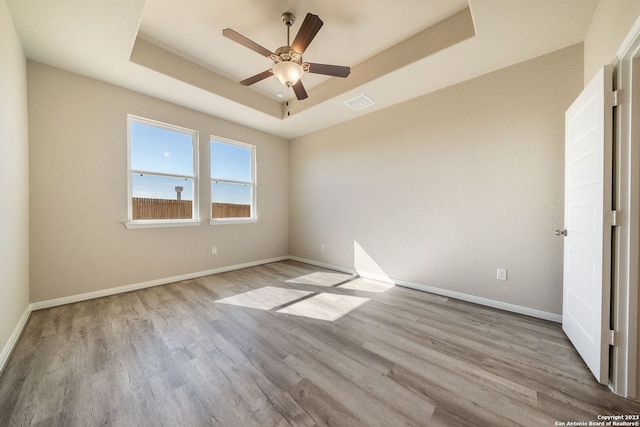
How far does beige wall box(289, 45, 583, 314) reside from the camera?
2.32m

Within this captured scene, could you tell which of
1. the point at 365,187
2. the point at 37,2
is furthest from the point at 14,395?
the point at 365,187

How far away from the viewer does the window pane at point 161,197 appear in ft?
10.4

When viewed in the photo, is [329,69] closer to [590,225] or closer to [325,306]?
[590,225]

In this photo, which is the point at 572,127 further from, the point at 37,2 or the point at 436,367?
the point at 37,2

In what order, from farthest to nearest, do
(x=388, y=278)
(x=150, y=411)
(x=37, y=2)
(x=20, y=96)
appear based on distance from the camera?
1. (x=388, y=278)
2. (x=20, y=96)
3. (x=37, y=2)
4. (x=150, y=411)

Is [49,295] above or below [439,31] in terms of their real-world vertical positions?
below

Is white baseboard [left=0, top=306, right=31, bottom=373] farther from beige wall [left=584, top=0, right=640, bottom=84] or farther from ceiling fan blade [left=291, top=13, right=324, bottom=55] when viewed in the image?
beige wall [left=584, top=0, right=640, bottom=84]

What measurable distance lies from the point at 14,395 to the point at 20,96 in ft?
8.58

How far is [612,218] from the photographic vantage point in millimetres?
1405

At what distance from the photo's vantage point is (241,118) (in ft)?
13.1

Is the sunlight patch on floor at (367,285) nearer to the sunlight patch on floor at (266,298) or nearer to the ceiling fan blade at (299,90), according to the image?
the sunlight patch on floor at (266,298)

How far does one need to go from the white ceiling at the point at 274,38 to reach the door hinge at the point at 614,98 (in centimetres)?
95

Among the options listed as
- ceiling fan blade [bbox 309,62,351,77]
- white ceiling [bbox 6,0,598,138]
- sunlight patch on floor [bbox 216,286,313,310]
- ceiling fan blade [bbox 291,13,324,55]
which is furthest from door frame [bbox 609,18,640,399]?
sunlight patch on floor [bbox 216,286,313,310]
